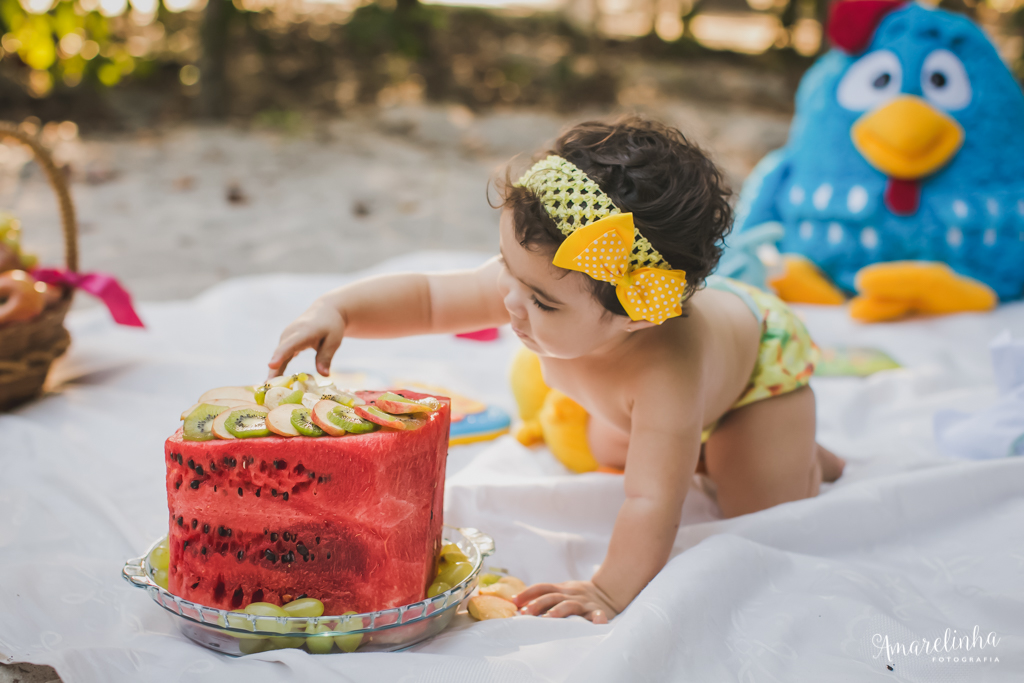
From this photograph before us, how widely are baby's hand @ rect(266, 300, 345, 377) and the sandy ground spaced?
5.27 ft

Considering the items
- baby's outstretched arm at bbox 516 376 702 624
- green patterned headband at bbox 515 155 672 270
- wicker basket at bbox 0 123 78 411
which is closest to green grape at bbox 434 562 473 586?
baby's outstretched arm at bbox 516 376 702 624

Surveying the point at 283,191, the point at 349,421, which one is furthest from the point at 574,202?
the point at 283,191

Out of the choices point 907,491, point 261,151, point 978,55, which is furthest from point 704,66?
point 907,491

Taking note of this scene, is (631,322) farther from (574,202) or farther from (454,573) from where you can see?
(454,573)

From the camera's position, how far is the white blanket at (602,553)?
0.93 meters

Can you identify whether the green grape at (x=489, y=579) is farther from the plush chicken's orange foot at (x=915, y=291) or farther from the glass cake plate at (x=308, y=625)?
the plush chicken's orange foot at (x=915, y=291)

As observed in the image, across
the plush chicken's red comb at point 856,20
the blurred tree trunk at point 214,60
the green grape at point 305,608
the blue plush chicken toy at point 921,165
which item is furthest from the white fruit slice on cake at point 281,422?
the blurred tree trunk at point 214,60

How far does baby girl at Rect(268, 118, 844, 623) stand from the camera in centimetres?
104

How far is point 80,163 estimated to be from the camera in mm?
3869

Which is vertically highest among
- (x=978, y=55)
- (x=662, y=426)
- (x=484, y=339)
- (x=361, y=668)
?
(x=978, y=55)

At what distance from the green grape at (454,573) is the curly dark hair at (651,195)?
1.28 feet

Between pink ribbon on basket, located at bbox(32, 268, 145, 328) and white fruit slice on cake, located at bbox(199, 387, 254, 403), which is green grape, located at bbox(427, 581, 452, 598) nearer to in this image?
white fruit slice on cake, located at bbox(199, 387, 254, 403)

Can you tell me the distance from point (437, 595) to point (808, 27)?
6.74 meters

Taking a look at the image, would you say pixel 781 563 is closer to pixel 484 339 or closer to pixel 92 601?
pixel 92 601
